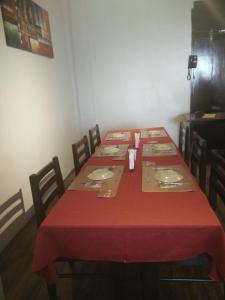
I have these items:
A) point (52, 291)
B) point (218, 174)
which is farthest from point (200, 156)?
point (52, 291)

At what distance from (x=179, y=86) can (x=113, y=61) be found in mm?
1098

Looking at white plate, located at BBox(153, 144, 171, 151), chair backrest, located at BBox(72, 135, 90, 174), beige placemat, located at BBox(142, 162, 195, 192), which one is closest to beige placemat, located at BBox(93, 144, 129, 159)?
chair backrest, located at BBox(72, 135, 90, 174)

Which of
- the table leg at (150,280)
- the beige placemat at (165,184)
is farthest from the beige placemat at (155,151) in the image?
the table leg at (150,280)

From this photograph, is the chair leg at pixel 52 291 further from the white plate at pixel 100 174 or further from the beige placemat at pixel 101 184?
the white plate at pixel 100 174

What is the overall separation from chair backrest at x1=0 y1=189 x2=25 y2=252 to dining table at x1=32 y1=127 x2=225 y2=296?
1042mm

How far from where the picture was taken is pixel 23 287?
64.5 inches

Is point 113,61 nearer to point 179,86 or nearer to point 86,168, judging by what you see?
point 179,86

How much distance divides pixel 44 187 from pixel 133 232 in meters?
0.60

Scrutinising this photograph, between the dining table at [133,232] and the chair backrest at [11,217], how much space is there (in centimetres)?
104

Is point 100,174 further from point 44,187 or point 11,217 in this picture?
point 11,217

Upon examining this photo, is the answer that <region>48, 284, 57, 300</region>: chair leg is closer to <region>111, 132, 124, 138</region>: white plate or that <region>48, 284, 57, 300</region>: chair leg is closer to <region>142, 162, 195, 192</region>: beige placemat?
<region>142, 162, 195, 192</region>: beige placemat

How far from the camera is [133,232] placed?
103 cm

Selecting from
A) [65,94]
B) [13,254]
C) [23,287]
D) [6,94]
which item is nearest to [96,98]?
[65,94]

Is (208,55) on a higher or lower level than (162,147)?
higher
